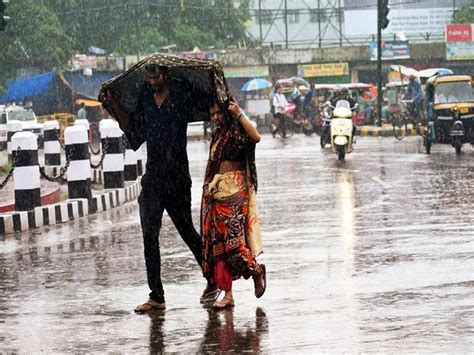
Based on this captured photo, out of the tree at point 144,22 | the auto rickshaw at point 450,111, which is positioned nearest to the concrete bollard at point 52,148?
the auto rickshaw at point 450,111

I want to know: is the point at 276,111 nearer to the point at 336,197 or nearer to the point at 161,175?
the point at 336,197

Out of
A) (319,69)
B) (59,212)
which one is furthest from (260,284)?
(319,69)

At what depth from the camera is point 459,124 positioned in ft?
87.2

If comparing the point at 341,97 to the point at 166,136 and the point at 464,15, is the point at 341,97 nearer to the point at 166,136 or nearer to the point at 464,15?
the point at 166,136

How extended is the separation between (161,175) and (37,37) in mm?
49429

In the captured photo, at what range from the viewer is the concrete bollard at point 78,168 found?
55.5ft

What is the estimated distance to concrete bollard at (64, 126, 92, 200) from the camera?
16.9 metres

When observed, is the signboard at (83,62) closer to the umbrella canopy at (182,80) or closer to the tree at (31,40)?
the tree at (31,40)

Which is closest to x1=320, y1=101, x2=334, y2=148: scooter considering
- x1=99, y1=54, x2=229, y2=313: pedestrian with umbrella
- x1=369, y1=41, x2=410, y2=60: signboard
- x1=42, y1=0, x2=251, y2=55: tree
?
x1=99, y1=54, x2=229, y2=313: pedestrian with umbrella

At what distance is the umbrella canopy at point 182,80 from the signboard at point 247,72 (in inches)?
2328

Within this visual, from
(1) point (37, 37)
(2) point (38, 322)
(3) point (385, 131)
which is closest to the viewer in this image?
(2) point (38, 322)

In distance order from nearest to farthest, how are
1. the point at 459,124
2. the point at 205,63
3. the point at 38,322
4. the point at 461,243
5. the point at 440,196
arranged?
the point at 38,322 < the point at 205,63 < the point at 461,243 < the point at 440,196 < the point at 459,124

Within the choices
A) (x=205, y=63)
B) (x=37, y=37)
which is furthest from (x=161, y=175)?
(x=37, y=37)

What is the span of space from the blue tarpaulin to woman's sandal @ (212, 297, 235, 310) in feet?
151
